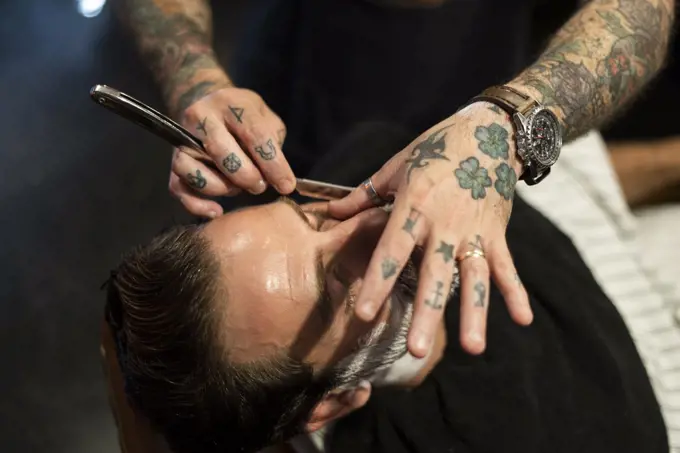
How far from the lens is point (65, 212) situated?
1.15m

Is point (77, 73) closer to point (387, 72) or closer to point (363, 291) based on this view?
point (387, 72)

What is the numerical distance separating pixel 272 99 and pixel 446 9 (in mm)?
341

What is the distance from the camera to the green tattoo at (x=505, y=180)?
23.1 inches

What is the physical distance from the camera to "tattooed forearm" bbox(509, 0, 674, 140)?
27.6 inches

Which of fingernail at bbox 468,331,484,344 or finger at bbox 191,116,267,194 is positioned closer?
fingernail at bbox 468,331,484,344

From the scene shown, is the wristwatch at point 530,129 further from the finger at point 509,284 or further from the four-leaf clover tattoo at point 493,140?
the finger at point 509,284

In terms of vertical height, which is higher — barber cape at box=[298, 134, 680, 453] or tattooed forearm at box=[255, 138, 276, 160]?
tattooed forearm at box=[255, 138, 276, 160]

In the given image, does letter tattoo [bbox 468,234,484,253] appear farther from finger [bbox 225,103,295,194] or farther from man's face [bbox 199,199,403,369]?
finger [bbox 225,103,295,194]

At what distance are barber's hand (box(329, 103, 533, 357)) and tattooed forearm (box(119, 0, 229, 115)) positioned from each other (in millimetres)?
340

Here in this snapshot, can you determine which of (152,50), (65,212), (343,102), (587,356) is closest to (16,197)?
(65,212)

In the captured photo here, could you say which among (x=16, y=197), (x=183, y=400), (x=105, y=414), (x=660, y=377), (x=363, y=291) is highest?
(x=16, y=197)

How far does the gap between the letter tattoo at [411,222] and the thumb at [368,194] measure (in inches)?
2.6

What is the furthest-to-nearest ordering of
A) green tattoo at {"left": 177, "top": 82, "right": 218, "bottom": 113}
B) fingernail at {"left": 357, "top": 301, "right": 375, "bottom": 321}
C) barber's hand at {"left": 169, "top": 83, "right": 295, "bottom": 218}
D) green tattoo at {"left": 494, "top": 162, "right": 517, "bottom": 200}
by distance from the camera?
green tattoo at {"left": 177, "top": 82, "right": 218, "bottom": 113}
barber's hand at {"left": 169, "top": 83, "right": 295, "bottom": 218}
green tattoo at {"left": 494, "top": 162, "right": 517, "bottom": 200}
fingernail at {"left": 357, "top": 301, "right": 375, "bottom": 321}

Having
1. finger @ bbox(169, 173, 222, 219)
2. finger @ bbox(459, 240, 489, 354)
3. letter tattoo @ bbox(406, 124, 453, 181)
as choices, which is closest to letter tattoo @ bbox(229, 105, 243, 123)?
finger @ bbox(169, 173, 222, 219)
